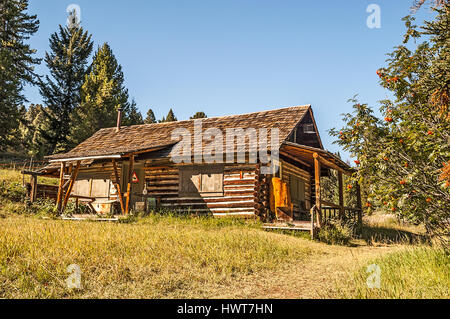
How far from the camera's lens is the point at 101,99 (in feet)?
102

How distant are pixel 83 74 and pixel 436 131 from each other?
1405 inches

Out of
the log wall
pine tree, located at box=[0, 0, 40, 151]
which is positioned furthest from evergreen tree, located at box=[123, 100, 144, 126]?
the log wall

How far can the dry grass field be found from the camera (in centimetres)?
464

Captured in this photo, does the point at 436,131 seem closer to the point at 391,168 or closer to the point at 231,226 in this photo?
the point at 391,168

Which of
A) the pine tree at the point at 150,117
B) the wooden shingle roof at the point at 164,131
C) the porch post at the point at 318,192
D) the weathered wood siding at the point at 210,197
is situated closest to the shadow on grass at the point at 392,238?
the porch post at the point at 318,192

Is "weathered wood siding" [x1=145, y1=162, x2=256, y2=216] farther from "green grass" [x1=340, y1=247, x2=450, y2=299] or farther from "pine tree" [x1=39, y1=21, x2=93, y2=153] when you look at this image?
"pine tree" [x1=39, y1=21, x2=93, y2=153]

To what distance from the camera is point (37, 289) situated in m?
4.65

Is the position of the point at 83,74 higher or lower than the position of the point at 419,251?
higher

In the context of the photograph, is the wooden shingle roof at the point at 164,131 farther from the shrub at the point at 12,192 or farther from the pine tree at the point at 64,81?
the pine tree at the point at 64,81

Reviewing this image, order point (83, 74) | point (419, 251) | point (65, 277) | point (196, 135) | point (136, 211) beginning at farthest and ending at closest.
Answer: point (83, 74) < point (196, 135) < point (136, 211) < point (419, 251) < point (65, 277)

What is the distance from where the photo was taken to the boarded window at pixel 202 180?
46.9 feet

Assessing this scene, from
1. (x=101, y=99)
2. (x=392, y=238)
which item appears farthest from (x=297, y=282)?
(x=101, y=99)

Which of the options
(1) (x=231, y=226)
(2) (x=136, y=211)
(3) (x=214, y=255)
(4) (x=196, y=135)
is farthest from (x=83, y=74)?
(3) (x=214, y=255)
